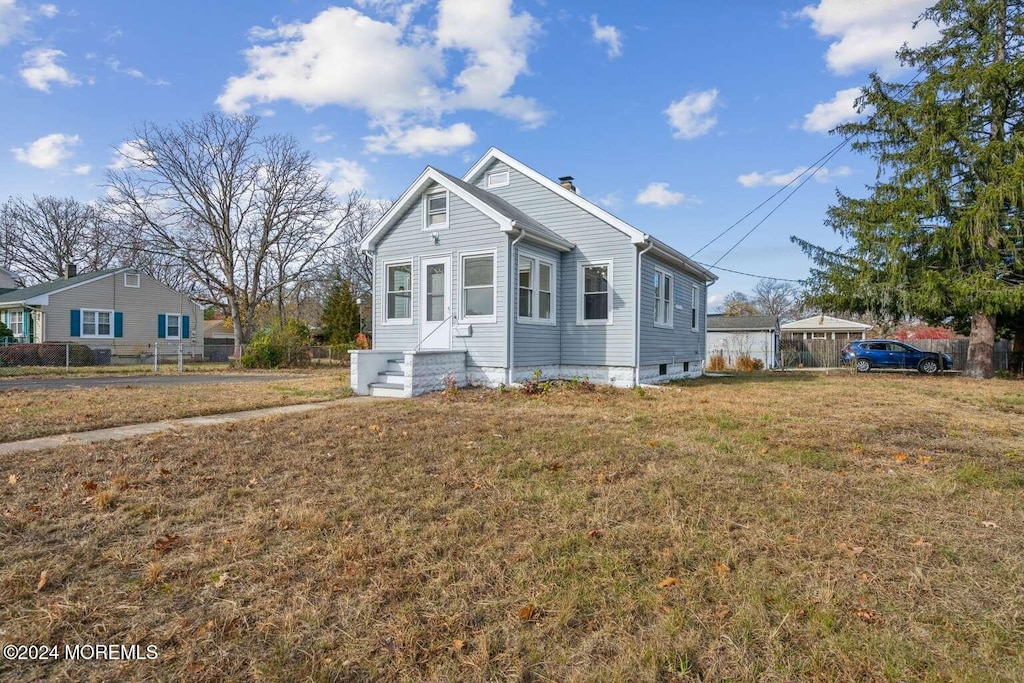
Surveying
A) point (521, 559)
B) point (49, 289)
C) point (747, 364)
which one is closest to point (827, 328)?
point (747, 364)

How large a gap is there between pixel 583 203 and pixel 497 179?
285cm

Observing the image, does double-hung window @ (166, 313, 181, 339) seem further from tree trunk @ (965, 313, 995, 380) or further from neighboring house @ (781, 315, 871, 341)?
neighboring house @ (781, 315, 871, 341)

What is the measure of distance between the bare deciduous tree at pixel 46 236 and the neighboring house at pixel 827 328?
171ft

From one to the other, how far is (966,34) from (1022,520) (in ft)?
67.4

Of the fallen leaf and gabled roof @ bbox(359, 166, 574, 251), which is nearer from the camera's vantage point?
the fallen leaf

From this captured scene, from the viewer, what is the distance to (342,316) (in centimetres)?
3038

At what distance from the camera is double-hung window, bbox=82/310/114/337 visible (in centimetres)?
2761

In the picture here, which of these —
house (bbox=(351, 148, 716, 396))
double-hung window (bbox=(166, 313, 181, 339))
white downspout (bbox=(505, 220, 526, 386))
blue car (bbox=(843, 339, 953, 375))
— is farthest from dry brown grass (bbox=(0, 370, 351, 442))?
blue car (bbox=(843, 339, 953, 375))

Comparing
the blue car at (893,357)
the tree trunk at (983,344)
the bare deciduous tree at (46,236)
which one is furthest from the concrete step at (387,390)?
the bare deciduous tree at (46,236)

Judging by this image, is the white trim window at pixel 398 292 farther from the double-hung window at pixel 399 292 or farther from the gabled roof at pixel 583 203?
the gabled roof at pixel 583 203

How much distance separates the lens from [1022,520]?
12.6 ft

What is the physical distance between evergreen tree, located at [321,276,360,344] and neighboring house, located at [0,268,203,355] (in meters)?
8.83

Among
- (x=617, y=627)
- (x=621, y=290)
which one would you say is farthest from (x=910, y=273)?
(x=617, y=627)

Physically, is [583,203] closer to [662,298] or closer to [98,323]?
[662,298]
